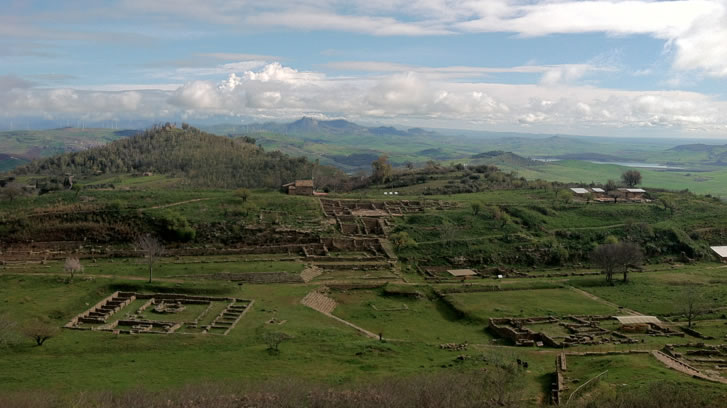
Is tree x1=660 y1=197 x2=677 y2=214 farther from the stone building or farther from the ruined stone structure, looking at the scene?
the stone building

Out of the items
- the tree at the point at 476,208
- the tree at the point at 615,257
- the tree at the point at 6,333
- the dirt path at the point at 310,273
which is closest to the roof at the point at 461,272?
the tree at the point at 615,257

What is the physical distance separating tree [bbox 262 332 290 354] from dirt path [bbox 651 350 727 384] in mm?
24687

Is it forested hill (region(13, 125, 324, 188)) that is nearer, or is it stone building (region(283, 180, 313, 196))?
stone building (region(283, 180, 313, 196))

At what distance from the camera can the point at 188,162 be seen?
147500mm

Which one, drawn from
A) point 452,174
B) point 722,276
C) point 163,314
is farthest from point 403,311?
point 452,174

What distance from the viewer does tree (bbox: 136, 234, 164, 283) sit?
2043 inches

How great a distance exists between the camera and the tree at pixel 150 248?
51891mm

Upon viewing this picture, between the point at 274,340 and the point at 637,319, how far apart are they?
102 ft

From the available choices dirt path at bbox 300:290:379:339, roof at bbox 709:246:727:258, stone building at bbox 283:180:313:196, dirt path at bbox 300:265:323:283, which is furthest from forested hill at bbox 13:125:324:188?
roof at bbox 709:246:727:258

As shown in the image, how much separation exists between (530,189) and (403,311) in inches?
2723

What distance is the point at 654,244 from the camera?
Answer: 2849 inches

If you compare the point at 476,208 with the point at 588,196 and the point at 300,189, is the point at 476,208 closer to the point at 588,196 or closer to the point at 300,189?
the point at 588,196

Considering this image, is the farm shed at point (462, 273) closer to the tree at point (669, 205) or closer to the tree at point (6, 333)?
the tree at point (6, 333)

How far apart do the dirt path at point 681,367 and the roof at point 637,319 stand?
845 centimetres
